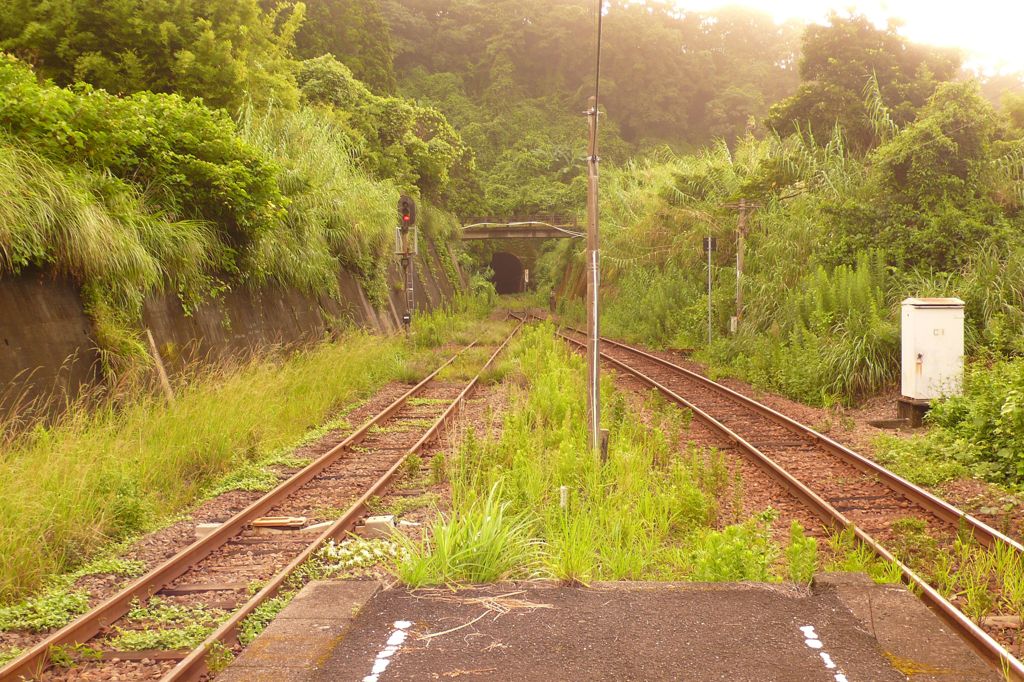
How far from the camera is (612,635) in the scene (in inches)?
172

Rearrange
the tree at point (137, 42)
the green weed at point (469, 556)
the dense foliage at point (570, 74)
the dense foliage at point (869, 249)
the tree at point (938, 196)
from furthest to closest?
1. the dense foliage at point (570, 74)
2. the tree at point (137, 42)
3. the tree at point (938, 196)
4. the dense foliage at point (869, 249)
5. the green weed at point (469, 556)

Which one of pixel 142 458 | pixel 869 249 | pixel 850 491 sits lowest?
pixel 850 491

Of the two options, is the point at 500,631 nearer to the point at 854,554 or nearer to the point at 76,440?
the point at 854,554

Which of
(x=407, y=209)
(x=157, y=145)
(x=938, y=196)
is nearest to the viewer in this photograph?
(x=157, y=145)

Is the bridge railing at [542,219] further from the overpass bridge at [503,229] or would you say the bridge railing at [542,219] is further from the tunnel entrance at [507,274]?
the tunnel entrance at [507,274]

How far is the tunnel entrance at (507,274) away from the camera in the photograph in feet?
261

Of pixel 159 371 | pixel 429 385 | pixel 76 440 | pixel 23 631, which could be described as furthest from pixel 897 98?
pixel 23 631

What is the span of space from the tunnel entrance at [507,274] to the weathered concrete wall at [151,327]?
5737 centimetres

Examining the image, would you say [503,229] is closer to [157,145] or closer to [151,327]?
[157,145]

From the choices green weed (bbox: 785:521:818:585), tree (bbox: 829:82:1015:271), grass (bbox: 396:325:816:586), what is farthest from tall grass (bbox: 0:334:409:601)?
tree (bbox: 829:82:1015:271)

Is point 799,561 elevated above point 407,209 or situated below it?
below

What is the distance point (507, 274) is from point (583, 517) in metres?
75.8

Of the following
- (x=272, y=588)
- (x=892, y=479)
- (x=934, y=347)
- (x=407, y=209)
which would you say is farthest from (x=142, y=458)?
(x=407, y=209)

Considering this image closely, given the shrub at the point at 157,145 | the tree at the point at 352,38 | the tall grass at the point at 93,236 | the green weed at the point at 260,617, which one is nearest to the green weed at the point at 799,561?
the green weed at the point at 260,617
